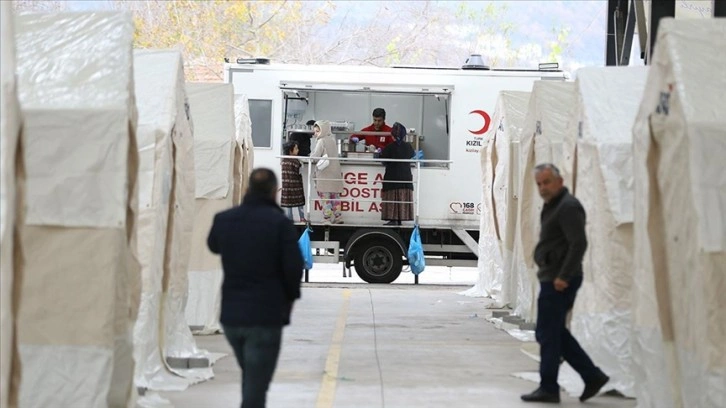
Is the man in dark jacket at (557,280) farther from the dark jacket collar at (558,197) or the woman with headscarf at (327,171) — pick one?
the woman with headscarf at (327,171)

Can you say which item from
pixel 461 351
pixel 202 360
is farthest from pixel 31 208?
pixel 461 351

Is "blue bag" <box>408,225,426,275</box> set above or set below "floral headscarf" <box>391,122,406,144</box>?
below

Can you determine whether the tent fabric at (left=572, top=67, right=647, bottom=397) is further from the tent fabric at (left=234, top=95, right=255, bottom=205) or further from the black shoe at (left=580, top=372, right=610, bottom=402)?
the tent fabric at (left=234, top=95, right=255, bottom=205)

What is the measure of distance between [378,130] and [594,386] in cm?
1347

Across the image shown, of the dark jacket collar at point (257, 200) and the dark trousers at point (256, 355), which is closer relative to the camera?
the dark trousers at point (256, 355)

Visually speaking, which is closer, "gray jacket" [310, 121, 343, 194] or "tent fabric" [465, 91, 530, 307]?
"tent fabric" [465, 91, 530, 307]

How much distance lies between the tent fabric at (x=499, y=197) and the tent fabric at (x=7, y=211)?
11714mm

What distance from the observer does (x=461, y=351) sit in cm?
1470

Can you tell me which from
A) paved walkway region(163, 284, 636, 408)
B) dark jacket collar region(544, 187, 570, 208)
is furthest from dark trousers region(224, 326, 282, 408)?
dark jacket collar region(544, 187, 570, 208)

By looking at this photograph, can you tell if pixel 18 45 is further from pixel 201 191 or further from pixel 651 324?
pixel 201 191

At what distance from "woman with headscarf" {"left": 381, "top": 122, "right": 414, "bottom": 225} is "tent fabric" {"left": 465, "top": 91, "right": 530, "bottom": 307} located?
64.3 inches

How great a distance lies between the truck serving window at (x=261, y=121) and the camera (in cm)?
2406

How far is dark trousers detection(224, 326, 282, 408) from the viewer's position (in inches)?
315

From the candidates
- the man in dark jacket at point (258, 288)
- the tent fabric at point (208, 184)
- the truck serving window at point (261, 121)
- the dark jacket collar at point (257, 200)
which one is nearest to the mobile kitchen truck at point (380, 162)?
the truck serving window at point (261, 121)
